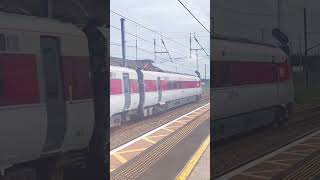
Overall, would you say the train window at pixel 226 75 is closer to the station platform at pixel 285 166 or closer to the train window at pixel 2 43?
the station platform at pixel 285 166

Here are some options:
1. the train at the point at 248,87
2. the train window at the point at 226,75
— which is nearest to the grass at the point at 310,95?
the train at the point at 248,87

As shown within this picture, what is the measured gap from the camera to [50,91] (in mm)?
2879

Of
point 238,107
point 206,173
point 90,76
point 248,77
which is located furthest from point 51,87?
point 248,77

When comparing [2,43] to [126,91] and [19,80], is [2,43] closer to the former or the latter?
[19,80]

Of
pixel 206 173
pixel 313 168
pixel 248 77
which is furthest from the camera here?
pixel 248 77

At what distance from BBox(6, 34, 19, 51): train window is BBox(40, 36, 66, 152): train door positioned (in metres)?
0.14

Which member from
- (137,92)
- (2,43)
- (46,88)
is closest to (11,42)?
(2,43)

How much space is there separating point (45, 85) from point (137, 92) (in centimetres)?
56

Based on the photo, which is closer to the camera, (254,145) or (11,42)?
(11,42)

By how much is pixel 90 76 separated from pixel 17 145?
552 mm

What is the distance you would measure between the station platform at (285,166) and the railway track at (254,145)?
17 cm

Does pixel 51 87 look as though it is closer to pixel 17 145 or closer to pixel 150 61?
pixel 17 145

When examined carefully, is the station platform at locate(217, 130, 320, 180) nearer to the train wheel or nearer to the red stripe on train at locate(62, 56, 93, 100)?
the train wheel

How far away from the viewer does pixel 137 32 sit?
261 cm
